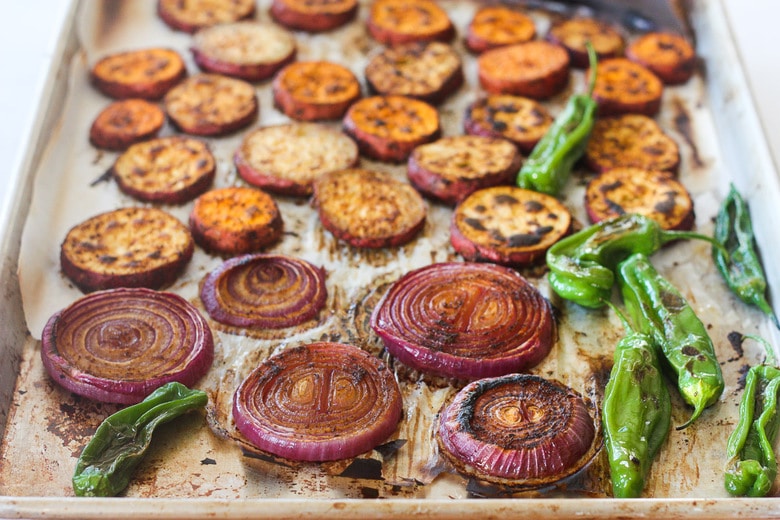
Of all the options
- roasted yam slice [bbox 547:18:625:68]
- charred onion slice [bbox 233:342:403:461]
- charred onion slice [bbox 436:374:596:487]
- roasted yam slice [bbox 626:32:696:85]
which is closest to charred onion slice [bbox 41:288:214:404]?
charred onion slice [bbox 233:342:403:461]

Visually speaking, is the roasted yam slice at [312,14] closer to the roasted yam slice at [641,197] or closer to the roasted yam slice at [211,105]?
the roasted yam slice at [211,105]

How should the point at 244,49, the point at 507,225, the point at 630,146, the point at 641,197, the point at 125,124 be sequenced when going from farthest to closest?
the point at 244,49
the point at 630,146
the point at 125,124
the point at 641,197
the point at 507,225

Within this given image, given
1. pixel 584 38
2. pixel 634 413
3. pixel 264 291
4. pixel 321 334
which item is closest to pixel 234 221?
pixel 264 291

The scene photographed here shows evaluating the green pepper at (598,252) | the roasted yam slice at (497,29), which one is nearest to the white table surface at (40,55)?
A: the roasted yam slice at (497,29)

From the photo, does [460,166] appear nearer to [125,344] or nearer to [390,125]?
[390,125]

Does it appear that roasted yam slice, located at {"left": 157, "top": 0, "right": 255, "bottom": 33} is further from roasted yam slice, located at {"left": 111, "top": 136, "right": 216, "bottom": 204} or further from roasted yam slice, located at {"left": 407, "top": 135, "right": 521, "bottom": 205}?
roasted yam slice, located at {"left": 407, "top": 135, "right": 521, "bottom": 205}

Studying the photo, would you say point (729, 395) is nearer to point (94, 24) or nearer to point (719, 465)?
point (719, 465)
